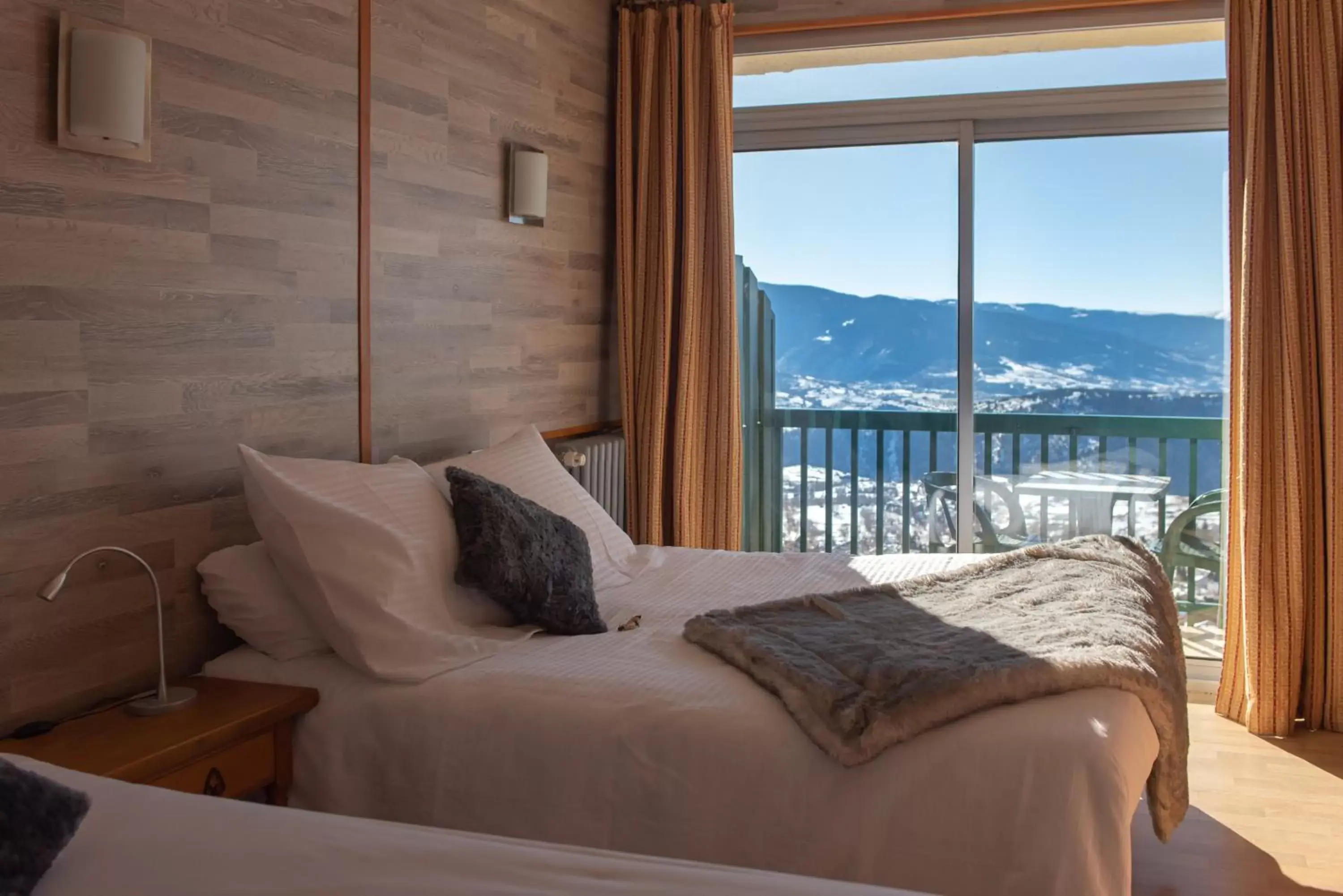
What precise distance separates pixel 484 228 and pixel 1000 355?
6.65 ft

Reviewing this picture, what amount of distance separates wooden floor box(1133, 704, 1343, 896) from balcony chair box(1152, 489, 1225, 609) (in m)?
0.66

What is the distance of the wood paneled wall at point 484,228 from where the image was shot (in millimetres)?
3365

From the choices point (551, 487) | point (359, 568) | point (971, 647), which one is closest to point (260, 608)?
point (359, 568)

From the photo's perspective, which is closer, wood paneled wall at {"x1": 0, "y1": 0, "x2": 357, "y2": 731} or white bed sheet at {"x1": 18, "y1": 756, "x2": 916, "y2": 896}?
white bed sheet at {"x1": 18, "y1": 756, "x2": 916, "y2": 896}

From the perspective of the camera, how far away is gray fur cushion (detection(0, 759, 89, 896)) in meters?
1.35

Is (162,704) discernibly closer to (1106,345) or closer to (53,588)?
(53,588)

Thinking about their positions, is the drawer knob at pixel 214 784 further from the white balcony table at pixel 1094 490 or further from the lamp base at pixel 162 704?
→ the white balcony table at pixel 1094 490

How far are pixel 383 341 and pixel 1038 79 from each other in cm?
266

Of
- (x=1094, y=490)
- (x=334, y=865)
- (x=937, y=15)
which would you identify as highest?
(x=937, y=15)

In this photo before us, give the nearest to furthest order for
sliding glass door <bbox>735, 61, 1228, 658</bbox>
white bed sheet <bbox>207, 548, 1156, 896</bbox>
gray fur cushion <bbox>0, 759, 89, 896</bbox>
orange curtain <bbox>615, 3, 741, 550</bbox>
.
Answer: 1. gray fur cushion <bbox>0, 759, 89, 896</bbox>
2. white bed sheet <bbox>207, 548, 1156, 896</bbox>
3. sliding glass door <bbox>735, 61, 1228, 658</bbox>
4. orange curtain <bbox>615, 3, 741, 550</bbox>

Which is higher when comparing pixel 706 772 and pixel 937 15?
pixel 937 15

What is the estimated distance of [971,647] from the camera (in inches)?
95.3

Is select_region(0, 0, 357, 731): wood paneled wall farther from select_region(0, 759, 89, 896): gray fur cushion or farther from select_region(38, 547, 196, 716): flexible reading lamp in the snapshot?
select_region(0, 759, 89, 896): gray fur cushion

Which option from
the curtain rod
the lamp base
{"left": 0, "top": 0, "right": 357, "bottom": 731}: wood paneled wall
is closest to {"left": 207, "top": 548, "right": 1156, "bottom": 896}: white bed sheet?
the lamp base
